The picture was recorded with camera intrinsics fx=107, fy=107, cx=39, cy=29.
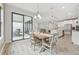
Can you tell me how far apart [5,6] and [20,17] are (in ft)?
1.30

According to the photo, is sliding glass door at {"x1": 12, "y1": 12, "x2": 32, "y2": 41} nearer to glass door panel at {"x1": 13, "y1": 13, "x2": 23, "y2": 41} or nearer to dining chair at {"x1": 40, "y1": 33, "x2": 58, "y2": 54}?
glass door panel at {"x1": 13, "y1": 13, "x2": 23, "y2": 41}

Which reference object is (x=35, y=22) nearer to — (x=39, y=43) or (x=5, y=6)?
(x=39, y=43)

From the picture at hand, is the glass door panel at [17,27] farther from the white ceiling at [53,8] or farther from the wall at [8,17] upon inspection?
the white ceiling at [53,8]

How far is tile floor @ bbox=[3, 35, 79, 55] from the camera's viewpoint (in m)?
2.34

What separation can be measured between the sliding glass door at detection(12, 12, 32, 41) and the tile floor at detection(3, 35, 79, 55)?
0.12m

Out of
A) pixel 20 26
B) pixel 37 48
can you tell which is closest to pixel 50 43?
pixel 37 48

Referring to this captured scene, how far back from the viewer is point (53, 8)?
2.35 meters

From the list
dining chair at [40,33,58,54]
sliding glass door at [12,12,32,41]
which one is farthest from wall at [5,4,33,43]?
dining chair at [40,33,58,54]

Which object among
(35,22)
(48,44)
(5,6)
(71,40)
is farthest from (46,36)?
(5,6)

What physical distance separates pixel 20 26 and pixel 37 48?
2.06 feet

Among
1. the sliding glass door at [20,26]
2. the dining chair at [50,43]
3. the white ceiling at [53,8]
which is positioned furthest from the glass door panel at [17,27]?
the dining chair at [50,43]

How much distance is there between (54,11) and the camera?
235cm

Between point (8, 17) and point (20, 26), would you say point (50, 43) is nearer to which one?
point (20, 26)

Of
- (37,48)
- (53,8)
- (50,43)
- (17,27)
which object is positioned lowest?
(37,48)
